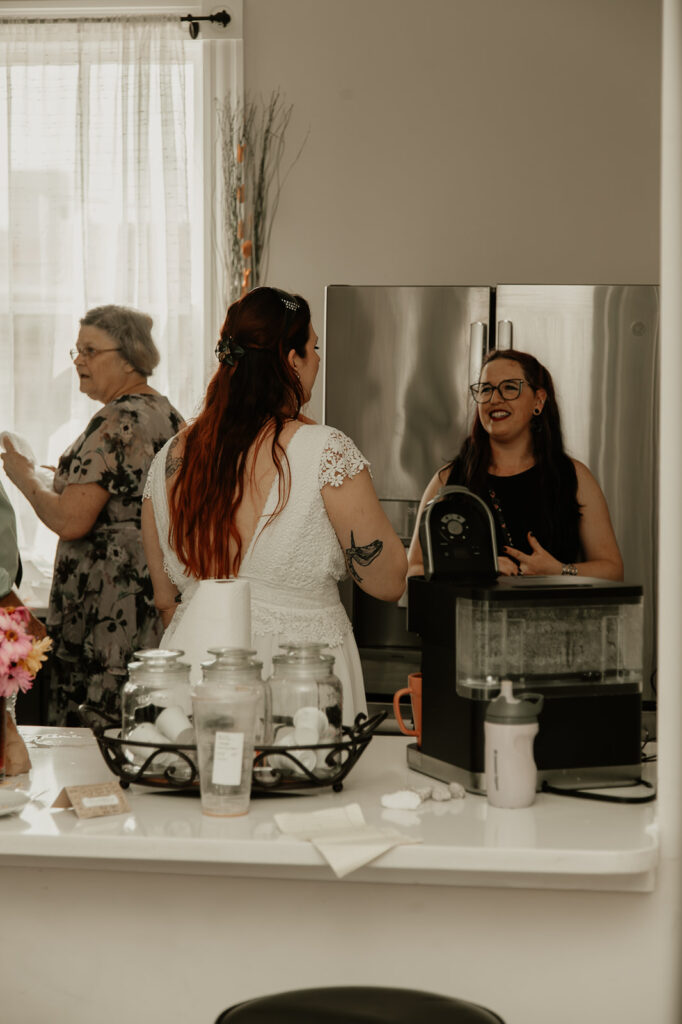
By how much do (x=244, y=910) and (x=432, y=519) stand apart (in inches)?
24.8

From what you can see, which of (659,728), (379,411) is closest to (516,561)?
(379,411)

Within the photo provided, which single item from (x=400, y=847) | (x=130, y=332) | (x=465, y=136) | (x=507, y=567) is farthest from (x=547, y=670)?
(x=465, y=136)

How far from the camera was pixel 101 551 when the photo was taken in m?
3.21

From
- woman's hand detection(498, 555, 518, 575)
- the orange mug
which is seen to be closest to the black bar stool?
the orange mug

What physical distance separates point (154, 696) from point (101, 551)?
5.43ft

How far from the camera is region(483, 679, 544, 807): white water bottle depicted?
5.01 ft

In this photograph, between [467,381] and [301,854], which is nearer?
[301,854]

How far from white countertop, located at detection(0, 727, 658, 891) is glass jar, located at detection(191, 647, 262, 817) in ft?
0.11

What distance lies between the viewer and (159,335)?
14.6 ft

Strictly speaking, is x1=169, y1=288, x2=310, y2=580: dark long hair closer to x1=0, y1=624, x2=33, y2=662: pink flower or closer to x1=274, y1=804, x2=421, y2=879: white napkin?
x1=0, y1=624, x2=33, y2=662: pink flower

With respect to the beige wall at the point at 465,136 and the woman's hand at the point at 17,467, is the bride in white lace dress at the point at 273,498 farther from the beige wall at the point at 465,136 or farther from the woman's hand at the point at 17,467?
the beige wall at the point at 465,136

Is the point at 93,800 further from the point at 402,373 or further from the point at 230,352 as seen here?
the point at 402,373

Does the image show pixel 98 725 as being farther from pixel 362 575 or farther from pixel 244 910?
pixel 362 575

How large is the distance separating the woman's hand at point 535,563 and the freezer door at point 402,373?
0.92 m
